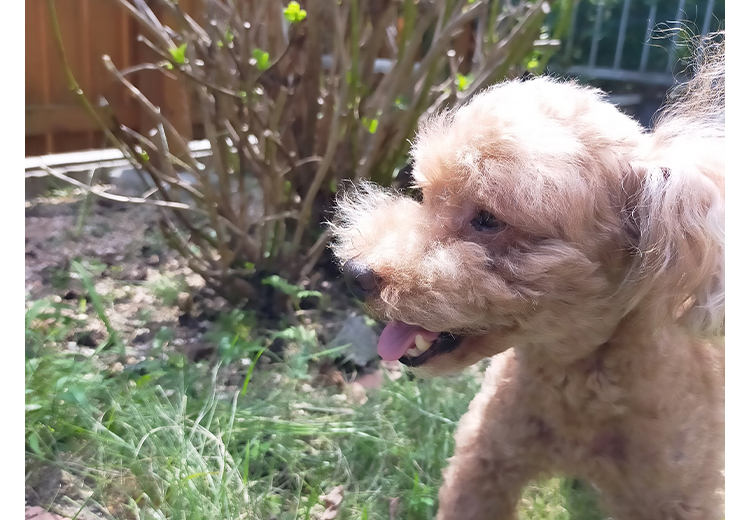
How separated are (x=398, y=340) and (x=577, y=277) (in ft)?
1.24

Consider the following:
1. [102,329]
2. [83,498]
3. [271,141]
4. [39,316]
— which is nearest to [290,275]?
[271,141]

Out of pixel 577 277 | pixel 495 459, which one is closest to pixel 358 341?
pixel 495 459

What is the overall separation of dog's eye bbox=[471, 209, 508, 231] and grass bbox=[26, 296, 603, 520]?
0.79m

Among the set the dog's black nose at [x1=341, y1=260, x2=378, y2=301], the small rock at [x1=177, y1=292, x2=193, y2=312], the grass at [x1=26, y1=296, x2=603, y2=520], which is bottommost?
the grass at [x1=26, y1=296, x2=603, y2=520]

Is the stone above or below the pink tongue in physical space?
below

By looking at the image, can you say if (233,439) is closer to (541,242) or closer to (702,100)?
(541,242)

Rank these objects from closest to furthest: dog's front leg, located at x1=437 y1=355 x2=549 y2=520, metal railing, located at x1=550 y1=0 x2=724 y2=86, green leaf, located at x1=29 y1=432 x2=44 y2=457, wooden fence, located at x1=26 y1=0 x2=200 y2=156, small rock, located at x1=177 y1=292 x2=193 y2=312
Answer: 1. dog's front leg, located at x1=437 y1=355 x2=549 y2=520
2. green leaf, located at x1=29 y1=432 x2=44 y2=457
3. small rock, located at x1=177 y1=292 x2=193 y2=312
4. wooden fence, located at x1=26 y1=0 x2=200 y2=156
5. metal railing, located at x1=550 y1=0 x2=724 y2=86

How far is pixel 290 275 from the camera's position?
2.38 meters

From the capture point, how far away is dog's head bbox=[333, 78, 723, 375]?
1103 millimetres

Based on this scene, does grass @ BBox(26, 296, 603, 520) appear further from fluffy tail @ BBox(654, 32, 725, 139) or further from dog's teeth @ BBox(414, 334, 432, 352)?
fluffy tail @ BBox(654, 32, 725, 139)

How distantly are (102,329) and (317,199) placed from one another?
3.22 ft

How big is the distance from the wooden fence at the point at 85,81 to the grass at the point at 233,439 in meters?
1.62

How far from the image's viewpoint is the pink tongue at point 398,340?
4.07 feet

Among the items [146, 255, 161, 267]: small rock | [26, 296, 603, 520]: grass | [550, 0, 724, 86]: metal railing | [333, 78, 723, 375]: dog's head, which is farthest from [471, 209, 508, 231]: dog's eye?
[550, 0, 724, 86]: metal railing
